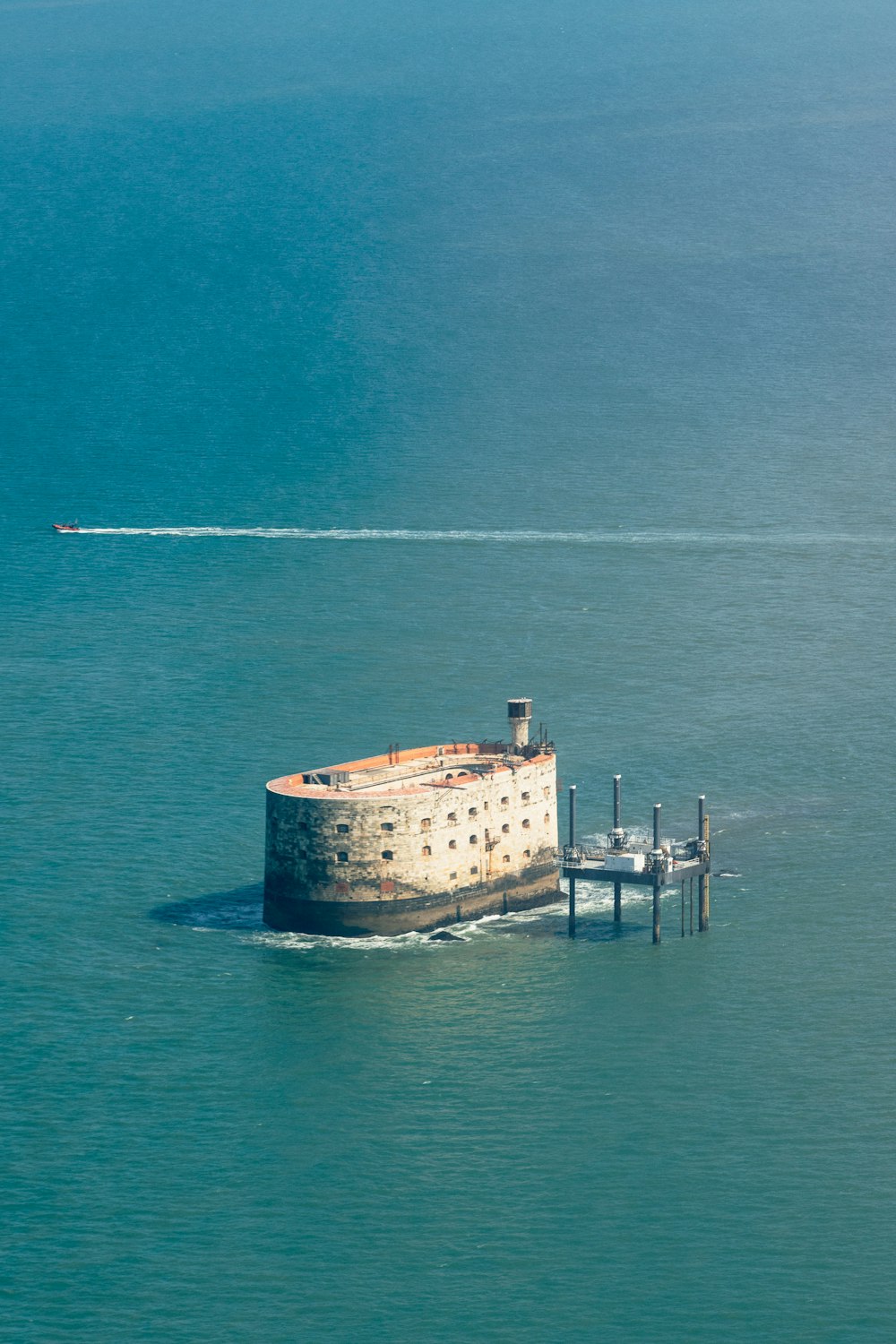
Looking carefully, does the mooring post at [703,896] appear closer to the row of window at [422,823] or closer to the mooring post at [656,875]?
the mooring post at [656,875]

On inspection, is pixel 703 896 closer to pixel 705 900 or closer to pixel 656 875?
pixel 705 900

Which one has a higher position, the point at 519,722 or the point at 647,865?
the point at 519,722

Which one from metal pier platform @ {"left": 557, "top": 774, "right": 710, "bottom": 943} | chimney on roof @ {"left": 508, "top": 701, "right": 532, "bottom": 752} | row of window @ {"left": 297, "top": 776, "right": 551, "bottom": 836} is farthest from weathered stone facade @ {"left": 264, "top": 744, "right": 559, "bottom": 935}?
metal pier platform @ {"left": 557, "top": 774, "right": 710, "bottom": 943}

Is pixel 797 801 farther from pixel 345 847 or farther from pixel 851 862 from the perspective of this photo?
pixel 345 847

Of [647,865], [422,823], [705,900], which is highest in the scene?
[422,823]

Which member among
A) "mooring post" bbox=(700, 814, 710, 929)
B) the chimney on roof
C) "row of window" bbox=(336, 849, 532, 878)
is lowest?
"mooring post" bbox=(700, 814, 710, 929)

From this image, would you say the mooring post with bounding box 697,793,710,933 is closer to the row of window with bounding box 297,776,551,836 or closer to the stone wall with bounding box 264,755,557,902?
the stone wall with bounding box 264,755,557,902

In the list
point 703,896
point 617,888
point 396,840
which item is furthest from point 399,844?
point 703,896

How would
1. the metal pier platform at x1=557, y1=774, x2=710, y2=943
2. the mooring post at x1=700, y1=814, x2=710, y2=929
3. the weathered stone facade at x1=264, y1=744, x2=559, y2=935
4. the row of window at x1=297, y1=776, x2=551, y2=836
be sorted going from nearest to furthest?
the row of window at x1=297, y1=776, x2=551, y2=836 < the weathered stone facade at x1=264, y1=744, x2=559, y2=935 < the metal pier platform at x1=557, y1=774, x2=710, y2=943 < the mooring post at x1=700, y1=814, x2=710, y2=929

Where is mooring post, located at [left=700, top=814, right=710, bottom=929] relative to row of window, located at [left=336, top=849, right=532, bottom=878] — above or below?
below

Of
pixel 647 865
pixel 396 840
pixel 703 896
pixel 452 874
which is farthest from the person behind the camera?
pixel 703 896
